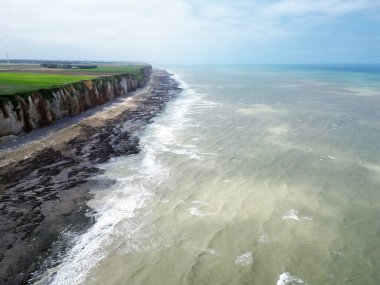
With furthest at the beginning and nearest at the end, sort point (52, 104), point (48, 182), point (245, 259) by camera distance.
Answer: point (52, 104)
point (48, 182)
point (245, 259)

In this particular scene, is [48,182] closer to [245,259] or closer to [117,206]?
[117,206]

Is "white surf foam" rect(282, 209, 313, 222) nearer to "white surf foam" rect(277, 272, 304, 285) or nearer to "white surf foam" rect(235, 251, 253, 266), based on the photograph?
"white surf foam" rect(235, 251, 253, 266)

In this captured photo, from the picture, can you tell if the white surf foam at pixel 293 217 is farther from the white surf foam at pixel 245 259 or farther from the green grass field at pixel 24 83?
the green grass field at pixel 24 83

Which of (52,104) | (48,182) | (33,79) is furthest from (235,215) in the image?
(33,79)

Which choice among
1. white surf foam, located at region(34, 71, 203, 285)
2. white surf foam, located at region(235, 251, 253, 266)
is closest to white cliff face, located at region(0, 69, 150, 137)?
white surf foam, located at region(34, 71, 203, 285)

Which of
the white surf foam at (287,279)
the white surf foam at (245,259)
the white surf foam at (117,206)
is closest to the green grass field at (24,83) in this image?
the white surf foam at (117,206)
